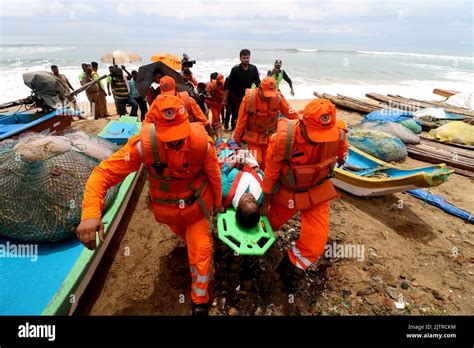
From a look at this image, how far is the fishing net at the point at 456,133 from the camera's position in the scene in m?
7.64

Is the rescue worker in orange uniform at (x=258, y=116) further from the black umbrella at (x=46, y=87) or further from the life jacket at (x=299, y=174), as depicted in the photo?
the black umbrella at (x=46, y=87)

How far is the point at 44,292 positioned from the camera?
253cm

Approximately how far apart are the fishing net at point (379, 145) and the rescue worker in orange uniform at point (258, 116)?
2.54 meters

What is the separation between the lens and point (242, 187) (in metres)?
3.14

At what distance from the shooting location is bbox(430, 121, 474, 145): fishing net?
25.1 feet

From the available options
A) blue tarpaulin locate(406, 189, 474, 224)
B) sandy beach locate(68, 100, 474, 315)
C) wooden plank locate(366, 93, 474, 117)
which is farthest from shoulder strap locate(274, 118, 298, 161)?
wooden plank locate(366, 93, 474, 117)

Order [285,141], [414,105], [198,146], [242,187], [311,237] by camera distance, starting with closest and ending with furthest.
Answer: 1. [198,146]
2. [285,141]
3. [311,237]
4. [242,187]
5. [414,105]

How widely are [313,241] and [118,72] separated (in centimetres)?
781

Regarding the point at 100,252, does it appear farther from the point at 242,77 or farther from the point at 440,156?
the point at 440,156

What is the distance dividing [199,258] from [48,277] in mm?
1583

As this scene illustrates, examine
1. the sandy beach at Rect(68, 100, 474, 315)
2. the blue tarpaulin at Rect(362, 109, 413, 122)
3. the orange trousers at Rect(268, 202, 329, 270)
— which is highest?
the blue tarpaulin at Rect(362, 109, 413, 122)

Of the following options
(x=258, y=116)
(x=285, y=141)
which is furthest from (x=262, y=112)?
(x=285, y=141)

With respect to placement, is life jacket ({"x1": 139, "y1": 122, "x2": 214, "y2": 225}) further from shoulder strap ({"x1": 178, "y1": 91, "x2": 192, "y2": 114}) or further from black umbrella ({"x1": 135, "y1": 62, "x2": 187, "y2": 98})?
black umbrella ({"x1": 135, "y1": 62, "x2": 187, "y2": 98})
